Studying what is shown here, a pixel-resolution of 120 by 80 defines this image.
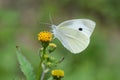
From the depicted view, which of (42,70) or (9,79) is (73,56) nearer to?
(9,79)

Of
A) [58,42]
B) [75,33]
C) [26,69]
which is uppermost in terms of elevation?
[26,69]

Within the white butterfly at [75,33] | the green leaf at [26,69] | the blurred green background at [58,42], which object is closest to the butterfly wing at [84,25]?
the white butterfly at [75,33]

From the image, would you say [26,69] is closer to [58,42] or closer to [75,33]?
[75,33]

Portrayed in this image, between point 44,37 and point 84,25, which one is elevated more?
point 44,37

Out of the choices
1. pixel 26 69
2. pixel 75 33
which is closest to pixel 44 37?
pixel 26 69

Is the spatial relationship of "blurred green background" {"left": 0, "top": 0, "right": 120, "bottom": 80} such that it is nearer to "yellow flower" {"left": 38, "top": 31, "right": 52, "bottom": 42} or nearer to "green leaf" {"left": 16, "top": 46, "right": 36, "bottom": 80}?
"yellow flower" {"left": 38, "top": 31, "right": 52, "bottom": 42}

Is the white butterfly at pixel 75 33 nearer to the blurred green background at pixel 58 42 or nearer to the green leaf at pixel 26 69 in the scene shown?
the green leaf at pixel 26 69

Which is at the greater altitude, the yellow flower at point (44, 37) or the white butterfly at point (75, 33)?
the yellow flower at point (44, 37)
